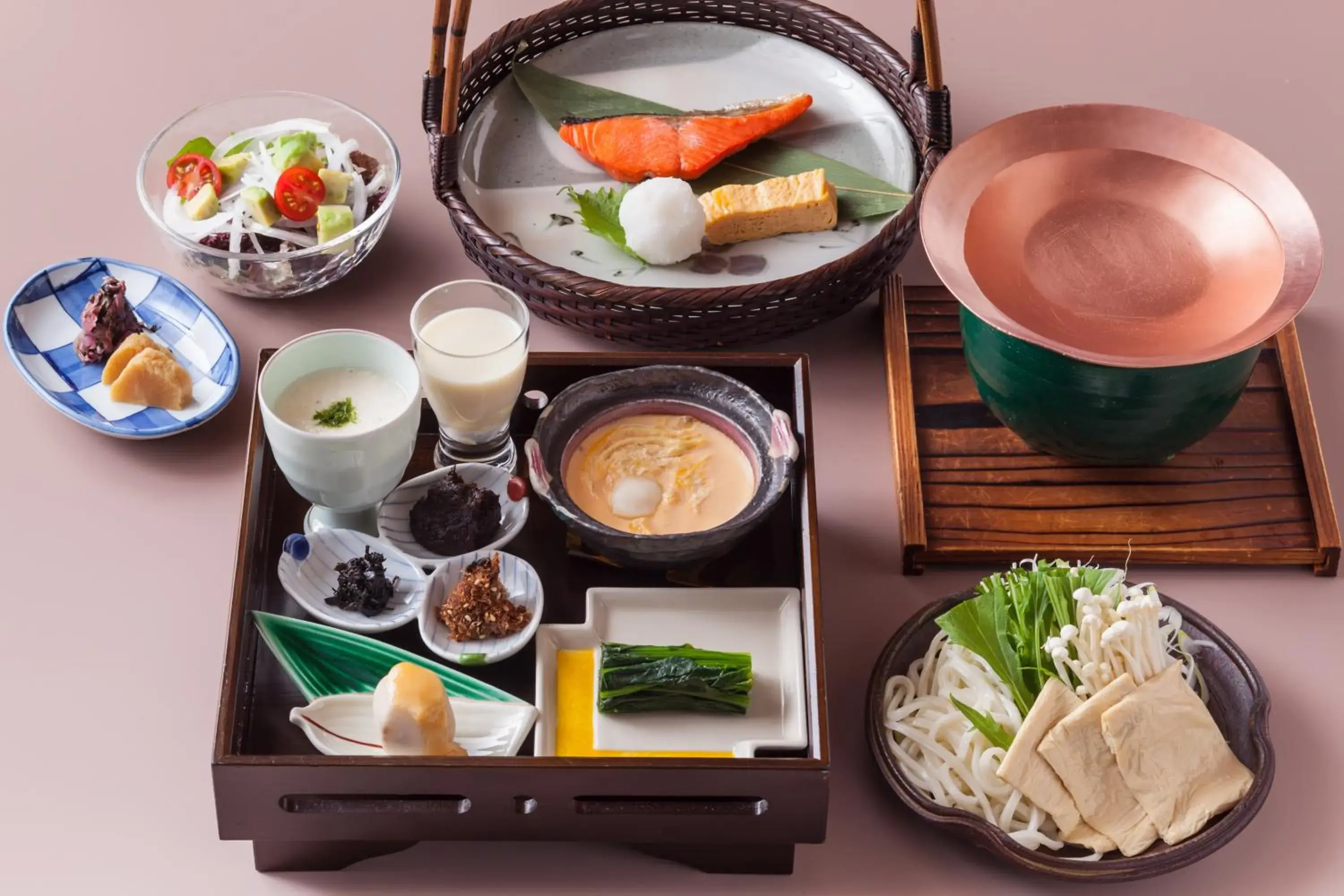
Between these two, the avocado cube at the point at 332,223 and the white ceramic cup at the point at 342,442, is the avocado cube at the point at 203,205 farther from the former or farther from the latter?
the white ceramic cup at the point at 342,442

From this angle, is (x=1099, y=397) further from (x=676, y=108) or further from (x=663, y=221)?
(x=676, y=108)

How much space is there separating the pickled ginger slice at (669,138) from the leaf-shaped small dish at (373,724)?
3.36 feet

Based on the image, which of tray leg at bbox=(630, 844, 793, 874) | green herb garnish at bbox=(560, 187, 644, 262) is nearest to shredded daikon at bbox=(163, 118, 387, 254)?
green herb garnish at bbox=(560, 187, 644, 262)

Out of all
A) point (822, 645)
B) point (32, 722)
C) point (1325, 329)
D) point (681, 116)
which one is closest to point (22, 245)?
point (32, 722)

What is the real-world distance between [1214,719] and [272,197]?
154 centimetres

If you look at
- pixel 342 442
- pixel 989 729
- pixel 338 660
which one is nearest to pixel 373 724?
pixel 338 660

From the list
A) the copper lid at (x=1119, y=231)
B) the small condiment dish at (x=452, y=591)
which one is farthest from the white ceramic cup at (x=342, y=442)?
the copper lid at (x=1119, y=231)

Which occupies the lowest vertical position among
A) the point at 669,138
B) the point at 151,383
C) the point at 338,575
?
the point at 338,575

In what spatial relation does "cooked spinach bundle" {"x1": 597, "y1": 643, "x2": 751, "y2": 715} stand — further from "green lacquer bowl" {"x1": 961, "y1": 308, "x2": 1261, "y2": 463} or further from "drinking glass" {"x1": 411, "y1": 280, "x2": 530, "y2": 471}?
"green lacquer bowl" {"x1": 961, "y1": 308, "x2": 1261, "y2": 463}

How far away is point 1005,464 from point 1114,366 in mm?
317

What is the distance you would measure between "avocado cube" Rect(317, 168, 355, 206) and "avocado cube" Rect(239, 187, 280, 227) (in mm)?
82

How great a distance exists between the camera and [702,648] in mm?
1860

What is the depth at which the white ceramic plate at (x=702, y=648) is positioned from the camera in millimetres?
1769

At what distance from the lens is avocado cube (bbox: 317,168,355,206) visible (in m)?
2.37
